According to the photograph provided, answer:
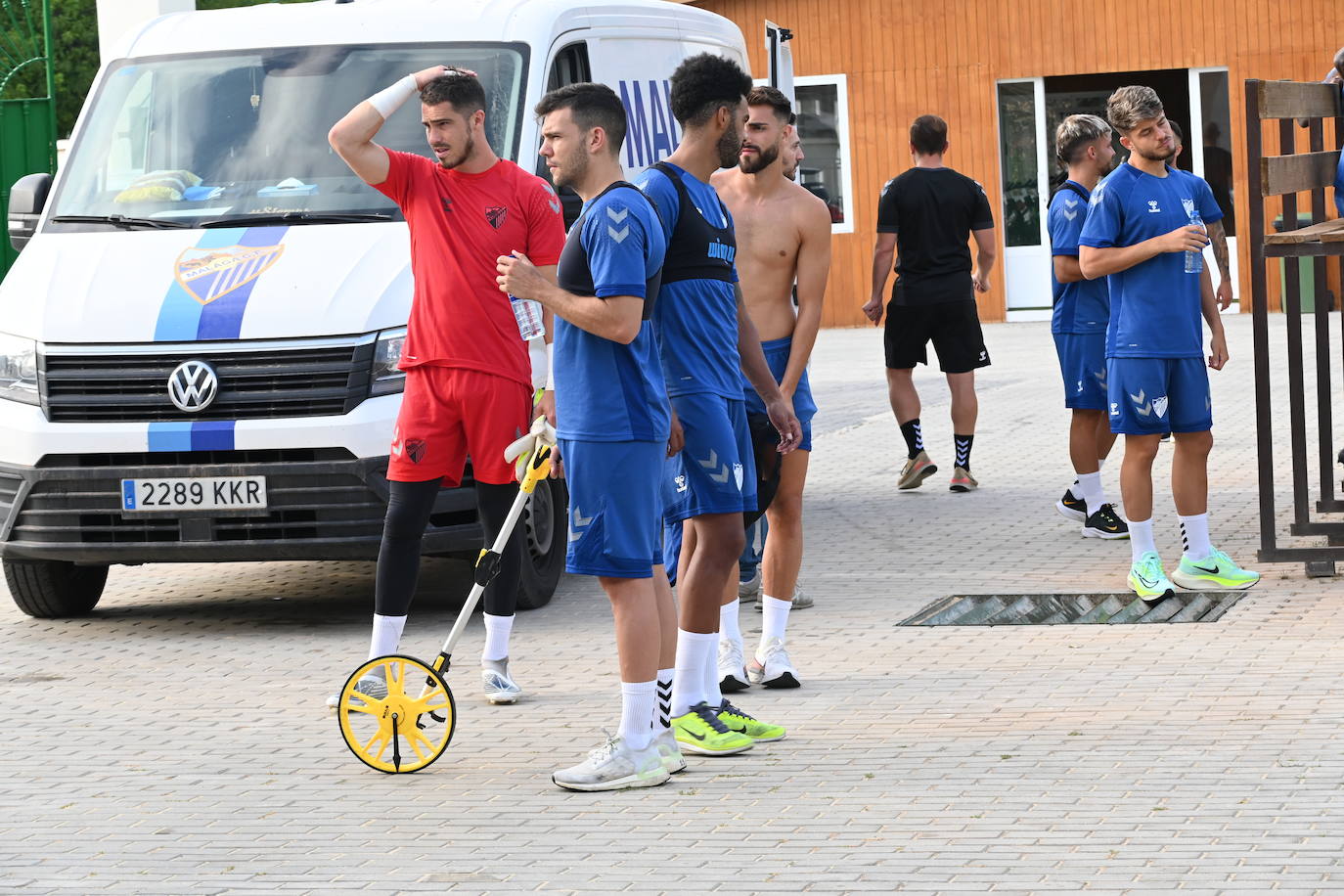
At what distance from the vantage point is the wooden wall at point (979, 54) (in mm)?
24344

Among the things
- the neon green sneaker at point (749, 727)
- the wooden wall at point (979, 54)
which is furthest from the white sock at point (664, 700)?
the wooden wall at point (979, 54)

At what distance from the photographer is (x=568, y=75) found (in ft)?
30.2

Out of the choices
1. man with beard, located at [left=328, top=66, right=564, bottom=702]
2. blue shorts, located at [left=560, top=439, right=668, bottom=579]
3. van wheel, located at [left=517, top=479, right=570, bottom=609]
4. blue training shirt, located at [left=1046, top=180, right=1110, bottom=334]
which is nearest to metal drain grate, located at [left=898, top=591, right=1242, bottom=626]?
van wheel, located at [left=517, top=479, right=570, bottom=609]

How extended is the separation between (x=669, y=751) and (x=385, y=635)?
1177 millimetres

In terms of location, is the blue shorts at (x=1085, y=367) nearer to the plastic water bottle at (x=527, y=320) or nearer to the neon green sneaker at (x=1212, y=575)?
the neon green sneaker at (x=1212, y=575)

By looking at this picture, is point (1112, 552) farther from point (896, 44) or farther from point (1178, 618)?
point (896, 44)

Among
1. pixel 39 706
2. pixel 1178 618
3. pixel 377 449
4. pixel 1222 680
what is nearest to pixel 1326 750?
pixel 1222 680

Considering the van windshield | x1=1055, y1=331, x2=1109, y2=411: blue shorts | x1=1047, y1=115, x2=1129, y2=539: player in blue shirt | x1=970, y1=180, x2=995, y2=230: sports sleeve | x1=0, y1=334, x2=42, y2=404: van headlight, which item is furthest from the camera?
x1=970, y1=180, x2=995, y2=230: sports sleeve

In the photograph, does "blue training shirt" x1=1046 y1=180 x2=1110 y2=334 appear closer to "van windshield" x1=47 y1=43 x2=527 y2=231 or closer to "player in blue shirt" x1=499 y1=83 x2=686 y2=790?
"van windshield" x1=47 y1=43 x2=527 y2=231

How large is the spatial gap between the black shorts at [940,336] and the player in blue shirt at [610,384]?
21.8ft

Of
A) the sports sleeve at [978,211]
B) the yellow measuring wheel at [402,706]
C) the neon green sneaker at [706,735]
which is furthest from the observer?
the sports sleeve at [978,211]

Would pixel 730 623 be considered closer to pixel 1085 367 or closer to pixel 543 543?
pixel 543 543

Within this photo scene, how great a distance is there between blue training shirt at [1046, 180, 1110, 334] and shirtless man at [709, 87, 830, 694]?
268cm

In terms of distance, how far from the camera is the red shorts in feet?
22.2
